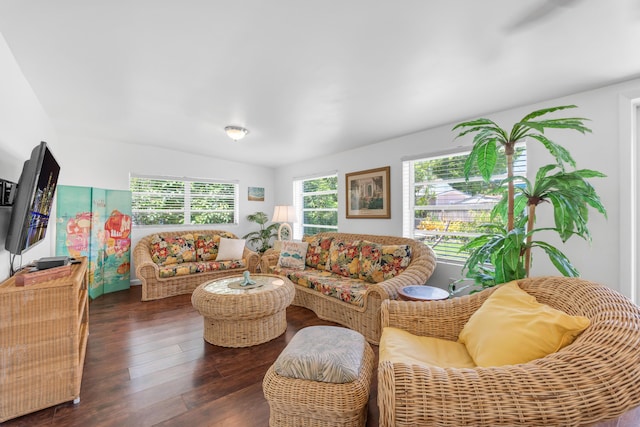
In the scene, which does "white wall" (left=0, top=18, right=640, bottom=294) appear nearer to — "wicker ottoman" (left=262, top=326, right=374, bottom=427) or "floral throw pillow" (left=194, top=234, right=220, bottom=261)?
"floral throw pillow" (left=194, top=234, right=220, bottom=261)

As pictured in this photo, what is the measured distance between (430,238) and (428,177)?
Answer: 778 mm

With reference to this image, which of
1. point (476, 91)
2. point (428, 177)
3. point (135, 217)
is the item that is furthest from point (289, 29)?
point (135, 217)

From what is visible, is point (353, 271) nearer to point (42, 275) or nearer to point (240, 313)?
point (240, 313)

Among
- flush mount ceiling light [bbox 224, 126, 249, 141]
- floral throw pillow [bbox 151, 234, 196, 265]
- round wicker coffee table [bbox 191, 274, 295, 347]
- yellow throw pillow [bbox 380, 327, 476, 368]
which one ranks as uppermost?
flush mount ceiling light [bbox 224, 126, 249, 141]

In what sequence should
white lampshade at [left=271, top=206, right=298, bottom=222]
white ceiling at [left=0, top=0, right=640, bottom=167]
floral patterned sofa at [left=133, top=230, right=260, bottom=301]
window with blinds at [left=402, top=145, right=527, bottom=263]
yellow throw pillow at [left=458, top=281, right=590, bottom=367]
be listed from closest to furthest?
yellow throw pillow at [left=458, top=281, right=590, bottom=367], white ceiling at [left=0, top=0, right=640, bottom=167], window with blinds at [left=402, top=145, right=527, bottom=263], floral patterned sofa at [left=133, top=230, right=260, bottom=301], white lampshade at [left=271, top=206, right=298, bottom=222]

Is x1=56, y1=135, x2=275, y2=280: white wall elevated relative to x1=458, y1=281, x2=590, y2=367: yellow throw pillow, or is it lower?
elevated

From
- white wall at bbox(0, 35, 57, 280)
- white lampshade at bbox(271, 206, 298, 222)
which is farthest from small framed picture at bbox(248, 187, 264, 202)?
white wall at bbox(0, 35, 57, 280)

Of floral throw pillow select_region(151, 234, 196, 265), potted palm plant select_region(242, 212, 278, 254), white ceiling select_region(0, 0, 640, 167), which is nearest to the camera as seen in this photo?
white ceiling select_region(0, 0, 640, 167)

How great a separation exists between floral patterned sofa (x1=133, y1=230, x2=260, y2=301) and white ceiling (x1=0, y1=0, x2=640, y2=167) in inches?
78.2

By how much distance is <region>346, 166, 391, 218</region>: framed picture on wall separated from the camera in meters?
3.84

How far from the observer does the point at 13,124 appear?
201cm

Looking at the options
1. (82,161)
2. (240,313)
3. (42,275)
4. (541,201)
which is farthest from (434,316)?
(82,161)

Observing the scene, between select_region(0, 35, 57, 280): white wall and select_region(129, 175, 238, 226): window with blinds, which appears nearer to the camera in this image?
select_region(0, 35, 57, 280): white wall

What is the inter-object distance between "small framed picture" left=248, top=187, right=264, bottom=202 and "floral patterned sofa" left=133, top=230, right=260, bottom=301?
102cm
